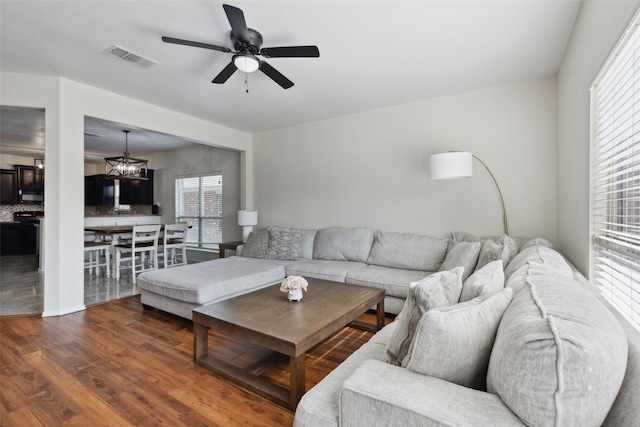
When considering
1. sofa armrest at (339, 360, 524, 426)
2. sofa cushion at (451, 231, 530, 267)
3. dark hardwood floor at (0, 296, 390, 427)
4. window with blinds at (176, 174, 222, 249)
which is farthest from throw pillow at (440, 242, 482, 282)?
window with blinds at (176, 174, 222, 249)

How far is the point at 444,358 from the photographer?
1.01 meters

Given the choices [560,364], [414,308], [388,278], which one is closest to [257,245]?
[388,278]

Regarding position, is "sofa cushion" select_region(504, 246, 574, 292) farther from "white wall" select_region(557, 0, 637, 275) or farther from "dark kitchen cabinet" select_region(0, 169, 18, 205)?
"dark kitchen cabinet" select_region(0, 169, 18, 205)

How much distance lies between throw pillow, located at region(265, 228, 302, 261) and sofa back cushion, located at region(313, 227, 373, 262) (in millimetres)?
314

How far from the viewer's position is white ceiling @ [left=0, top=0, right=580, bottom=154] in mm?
2146

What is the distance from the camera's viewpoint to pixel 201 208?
6840mm

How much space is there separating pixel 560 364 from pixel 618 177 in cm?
152

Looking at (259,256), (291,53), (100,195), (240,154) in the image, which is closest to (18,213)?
(100,195)

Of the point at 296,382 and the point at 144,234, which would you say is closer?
the point at 296,382

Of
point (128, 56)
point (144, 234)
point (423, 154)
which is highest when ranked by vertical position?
point (128, 56)

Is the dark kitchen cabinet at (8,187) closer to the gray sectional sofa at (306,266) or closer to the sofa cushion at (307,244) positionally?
the gray sectional sofa at (306,266)

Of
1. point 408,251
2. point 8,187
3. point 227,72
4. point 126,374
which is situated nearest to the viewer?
point 126,374

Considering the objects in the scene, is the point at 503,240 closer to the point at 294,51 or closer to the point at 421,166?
the point at 421,166

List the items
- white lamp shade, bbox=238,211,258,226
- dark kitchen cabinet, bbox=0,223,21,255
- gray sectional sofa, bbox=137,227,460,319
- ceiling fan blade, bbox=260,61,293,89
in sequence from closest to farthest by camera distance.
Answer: ceiling fan blade, bbox=260,61,293,89, gray sectional sofa, bbox=137,227,460,319, white lamp shade, bbox=238,211,258,226, dark kitchen cabinet, bbox=0,223,21,255
